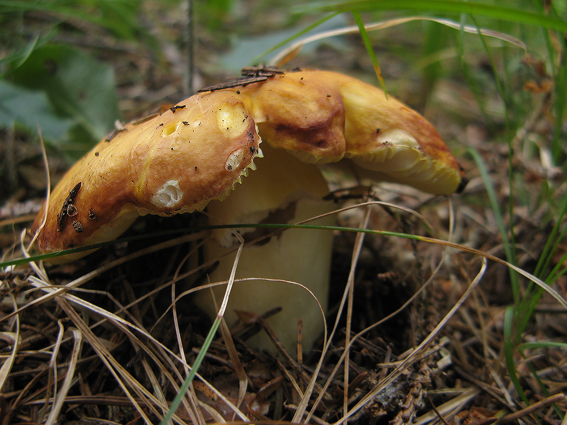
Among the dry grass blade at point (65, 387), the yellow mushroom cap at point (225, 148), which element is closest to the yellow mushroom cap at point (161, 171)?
the yellow mushroom cap at point (225, 148)

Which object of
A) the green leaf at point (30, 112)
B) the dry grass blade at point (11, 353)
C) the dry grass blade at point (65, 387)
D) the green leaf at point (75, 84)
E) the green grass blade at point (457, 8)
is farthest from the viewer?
the green leaf at point (75, 84)

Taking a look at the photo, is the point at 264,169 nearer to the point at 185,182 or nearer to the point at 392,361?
the point at 185,182

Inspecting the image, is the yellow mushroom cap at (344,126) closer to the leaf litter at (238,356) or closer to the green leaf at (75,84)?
the leaf litter at (238,356)

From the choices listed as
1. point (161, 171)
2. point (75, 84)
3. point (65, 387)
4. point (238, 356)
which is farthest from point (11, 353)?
point (75, 84)

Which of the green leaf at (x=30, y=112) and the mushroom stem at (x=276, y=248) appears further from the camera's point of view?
the green leaf at (x=30, y=112)

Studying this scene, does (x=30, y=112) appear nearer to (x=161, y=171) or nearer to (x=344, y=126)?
(x=161, y=171)

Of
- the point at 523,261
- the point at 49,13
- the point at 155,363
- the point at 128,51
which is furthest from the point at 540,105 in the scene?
the point at 49,13

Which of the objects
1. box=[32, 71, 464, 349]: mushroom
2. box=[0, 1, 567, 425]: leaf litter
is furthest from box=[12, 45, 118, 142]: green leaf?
box=[32, 71, 464, 349]: mushroom

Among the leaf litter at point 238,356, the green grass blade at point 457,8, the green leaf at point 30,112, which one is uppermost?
the green grass blade at point 457,8
